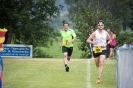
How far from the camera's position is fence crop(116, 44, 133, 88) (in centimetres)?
1247

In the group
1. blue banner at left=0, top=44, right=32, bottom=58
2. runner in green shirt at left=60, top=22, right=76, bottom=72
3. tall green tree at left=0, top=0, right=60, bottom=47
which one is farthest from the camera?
tall green tree at left=0, top=0, right=60, bottom=47

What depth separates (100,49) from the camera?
16.4 metres

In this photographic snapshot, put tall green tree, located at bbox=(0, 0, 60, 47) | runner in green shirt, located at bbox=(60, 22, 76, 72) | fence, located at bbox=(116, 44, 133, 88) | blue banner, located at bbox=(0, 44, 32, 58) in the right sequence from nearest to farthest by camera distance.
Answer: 1. fence, located at bbox=(116, 44, 133, 88)
2. runner in green shirt, located at bbox=(60, 22, 76, 72)
3. blue banner, located at bbox=(0, 44, 32, 58)
4. tall green tree, located at bbox=(0, 0, 60, 47)

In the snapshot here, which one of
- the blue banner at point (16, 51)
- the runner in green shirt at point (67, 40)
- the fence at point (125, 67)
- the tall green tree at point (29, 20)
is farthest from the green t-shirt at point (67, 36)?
the tall green tree at point (29, 20)

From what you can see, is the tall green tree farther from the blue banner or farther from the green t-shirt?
the green t-shirt

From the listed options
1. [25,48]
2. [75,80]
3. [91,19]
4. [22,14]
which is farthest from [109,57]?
[75,80]

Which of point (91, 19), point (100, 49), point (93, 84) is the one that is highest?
point (91, 19)

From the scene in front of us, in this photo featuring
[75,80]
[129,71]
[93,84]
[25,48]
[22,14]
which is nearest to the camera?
[129,71]

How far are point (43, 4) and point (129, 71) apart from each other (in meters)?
28.5

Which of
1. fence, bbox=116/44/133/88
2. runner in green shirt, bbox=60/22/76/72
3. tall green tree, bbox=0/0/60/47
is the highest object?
tall green tree, bbox=0/0/60/47

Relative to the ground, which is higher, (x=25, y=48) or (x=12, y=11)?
(x=12, y=11)

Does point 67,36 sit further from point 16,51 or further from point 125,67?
point 16,51

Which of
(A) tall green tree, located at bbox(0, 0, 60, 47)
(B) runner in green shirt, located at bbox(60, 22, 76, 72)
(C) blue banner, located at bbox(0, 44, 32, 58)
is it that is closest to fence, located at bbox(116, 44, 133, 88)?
(B) runner in green shirt, located at bbox(60, 22, 76, 72)

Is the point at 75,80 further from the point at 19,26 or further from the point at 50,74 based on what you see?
the point at 19,26
